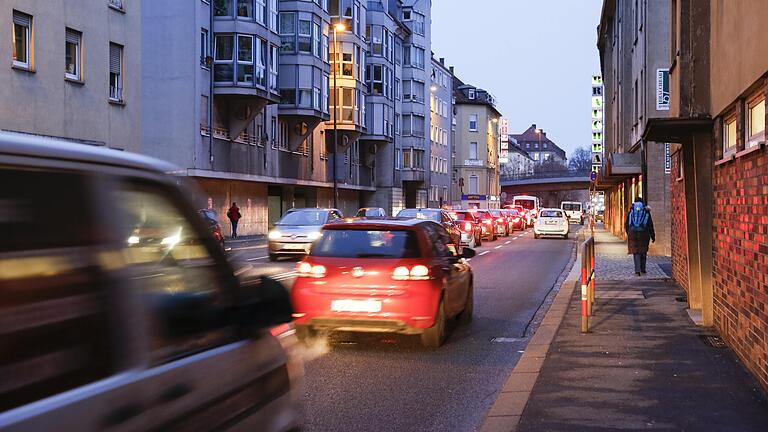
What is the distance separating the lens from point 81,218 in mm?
2480

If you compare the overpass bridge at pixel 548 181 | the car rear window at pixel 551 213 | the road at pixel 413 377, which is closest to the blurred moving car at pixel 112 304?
the road at pixel 413 377

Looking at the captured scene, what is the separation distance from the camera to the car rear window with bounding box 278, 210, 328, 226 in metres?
25.0

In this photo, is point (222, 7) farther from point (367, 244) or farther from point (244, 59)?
point (367, 244)

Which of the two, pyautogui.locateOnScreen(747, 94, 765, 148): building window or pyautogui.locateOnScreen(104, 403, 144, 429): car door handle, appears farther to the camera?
pyautogui.locateOnScreen(747, 94, 765, 148): building window

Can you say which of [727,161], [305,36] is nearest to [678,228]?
[727,161]

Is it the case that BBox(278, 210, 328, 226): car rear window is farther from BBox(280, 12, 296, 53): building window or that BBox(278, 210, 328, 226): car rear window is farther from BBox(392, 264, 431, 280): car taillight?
BBox(280, 12, 296, 53): building window

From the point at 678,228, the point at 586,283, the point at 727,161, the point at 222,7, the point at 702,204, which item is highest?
the point at 222,7

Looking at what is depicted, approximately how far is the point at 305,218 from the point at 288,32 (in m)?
25.6

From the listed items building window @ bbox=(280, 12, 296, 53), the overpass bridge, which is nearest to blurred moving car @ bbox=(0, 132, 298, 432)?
building window @ bbox=(280, 12, 296, 53)

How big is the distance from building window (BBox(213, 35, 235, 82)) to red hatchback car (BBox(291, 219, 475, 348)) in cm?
3143

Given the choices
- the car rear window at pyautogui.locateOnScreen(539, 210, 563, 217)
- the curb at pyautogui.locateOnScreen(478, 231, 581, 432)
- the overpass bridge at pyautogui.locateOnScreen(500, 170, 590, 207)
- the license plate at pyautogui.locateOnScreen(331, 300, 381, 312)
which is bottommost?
the curb at pyautogui.locateOnScreen(478, 231, 581, 432)

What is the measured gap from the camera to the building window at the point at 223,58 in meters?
40.2

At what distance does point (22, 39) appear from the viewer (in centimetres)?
2594

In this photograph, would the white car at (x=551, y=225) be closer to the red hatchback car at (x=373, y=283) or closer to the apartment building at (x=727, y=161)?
the apartment building at (x=727, y=161)
